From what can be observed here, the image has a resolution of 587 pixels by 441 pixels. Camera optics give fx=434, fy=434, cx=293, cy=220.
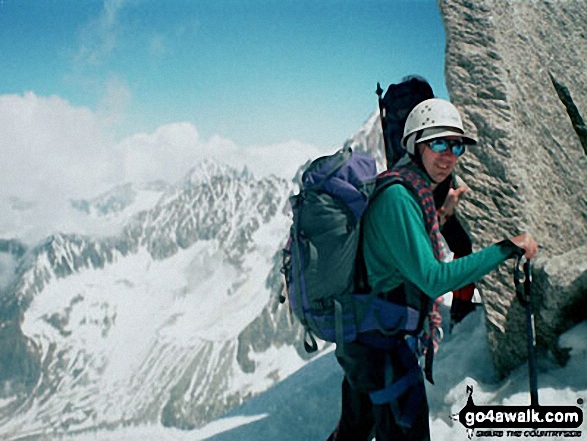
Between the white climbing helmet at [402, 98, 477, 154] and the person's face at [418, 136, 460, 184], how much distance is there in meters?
0.08

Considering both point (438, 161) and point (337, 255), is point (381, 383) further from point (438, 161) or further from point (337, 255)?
point (438, 161)

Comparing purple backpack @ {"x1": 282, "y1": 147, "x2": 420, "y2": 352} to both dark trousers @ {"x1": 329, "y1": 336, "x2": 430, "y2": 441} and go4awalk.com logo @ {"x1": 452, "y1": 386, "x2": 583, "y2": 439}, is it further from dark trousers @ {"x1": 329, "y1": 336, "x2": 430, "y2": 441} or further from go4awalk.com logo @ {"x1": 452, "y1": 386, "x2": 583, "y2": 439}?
go4awalk.com logo @ {"x1": 452, "y1": 386, "x2": 583, "y2": 439}

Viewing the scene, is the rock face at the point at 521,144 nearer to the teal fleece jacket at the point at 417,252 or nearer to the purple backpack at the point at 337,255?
the teal fleece jacket at the point at 417,252

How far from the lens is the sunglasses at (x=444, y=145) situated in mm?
4371

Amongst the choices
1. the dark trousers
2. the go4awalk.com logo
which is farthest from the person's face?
the go4awalk.com logo

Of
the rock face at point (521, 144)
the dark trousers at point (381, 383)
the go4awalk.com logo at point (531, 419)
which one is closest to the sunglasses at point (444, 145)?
the dark trousers at point (381, 383)

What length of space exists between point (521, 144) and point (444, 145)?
444cm

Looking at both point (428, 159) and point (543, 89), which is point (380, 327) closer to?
point (428, 159)

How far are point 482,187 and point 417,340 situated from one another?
13.3 ft

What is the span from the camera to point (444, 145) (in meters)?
4.38

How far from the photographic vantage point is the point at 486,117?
25.7ft

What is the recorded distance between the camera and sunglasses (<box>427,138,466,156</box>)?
4.37m

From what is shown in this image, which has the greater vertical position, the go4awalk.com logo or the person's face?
the person's face

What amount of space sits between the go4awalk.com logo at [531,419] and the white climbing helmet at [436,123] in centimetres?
313
